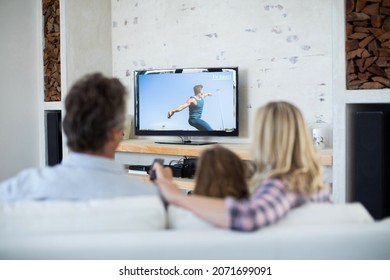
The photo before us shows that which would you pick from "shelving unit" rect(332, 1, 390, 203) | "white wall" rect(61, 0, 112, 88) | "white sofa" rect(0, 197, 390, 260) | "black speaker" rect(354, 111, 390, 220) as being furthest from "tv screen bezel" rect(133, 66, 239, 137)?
"white sofa" rect(0, 197, 390, 260)

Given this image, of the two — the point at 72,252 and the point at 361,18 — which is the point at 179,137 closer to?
the point at 361,18

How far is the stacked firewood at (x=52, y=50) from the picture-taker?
514cm

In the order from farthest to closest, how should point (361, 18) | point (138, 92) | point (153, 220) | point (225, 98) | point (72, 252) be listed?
point (138, 92)
point (225, 98)
point (361, 18)
point (153, 220)
point (72, 252)

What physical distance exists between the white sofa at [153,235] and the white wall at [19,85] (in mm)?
4001

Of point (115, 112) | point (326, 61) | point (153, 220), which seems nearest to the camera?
point (153, 220)

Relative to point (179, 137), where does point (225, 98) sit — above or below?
above

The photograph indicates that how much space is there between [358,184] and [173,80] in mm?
2023

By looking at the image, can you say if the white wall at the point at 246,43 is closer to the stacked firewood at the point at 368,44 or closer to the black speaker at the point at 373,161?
the stacked firewood at the point at 368,44

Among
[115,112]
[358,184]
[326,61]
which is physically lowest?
[358,184]

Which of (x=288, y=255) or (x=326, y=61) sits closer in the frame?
(x=288, y=255)

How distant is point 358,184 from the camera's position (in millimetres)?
3330

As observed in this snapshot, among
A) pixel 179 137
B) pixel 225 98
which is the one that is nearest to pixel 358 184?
pixel 225 98
